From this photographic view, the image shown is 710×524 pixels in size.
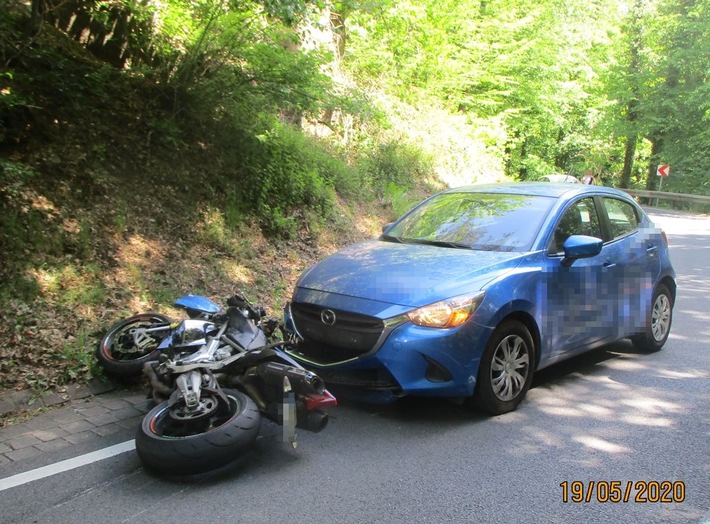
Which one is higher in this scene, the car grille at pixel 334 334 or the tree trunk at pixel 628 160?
the tree trunk at pixel 628 160

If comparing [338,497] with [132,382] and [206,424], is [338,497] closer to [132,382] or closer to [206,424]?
[206,424]

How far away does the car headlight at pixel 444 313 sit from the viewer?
173 inches

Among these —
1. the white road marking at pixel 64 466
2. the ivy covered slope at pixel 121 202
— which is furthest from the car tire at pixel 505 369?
the ivy covered slope at pixel 121 202

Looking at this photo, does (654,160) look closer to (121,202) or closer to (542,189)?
(542,189)

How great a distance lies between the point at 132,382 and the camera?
5.29m

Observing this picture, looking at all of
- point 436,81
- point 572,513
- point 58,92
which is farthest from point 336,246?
point 436,81

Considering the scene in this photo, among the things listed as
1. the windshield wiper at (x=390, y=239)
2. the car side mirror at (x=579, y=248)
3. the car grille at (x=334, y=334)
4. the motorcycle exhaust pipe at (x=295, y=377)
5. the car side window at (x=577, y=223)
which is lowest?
the motorcycle exhaust pipe at (x=295, y=377)

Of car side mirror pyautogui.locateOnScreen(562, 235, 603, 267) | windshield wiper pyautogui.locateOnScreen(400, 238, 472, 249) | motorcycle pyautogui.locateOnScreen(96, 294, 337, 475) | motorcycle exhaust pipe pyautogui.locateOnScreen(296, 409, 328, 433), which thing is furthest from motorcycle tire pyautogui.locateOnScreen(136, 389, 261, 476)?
car side mirror pyautogui.locateOnScreen(562, 235, 603, 267)

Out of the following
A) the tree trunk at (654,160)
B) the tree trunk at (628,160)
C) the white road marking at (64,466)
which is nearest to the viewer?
the white road marking at (64,466)

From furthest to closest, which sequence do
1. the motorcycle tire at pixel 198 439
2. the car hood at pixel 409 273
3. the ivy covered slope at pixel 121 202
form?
the ivy covered slope at pixel 121 202 → the car hood at pixel 409 273 → the motorcycle tire at pixel 198 439

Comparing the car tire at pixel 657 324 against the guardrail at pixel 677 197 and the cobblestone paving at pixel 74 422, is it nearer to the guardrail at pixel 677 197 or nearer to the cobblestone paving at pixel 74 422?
the cobblestone paving at pixel 74 422

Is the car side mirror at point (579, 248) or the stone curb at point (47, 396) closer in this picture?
the stone curb at point (47, 396)

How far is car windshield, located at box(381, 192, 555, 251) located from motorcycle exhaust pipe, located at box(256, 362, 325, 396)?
210 cm
